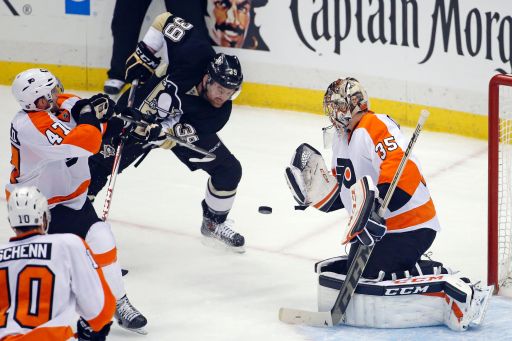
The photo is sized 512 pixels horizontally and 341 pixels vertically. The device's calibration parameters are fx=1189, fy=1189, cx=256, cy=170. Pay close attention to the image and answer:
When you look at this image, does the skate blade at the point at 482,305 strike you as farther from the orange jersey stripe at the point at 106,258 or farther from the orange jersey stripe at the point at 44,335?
the orange jersey stripe at the point at 44,335

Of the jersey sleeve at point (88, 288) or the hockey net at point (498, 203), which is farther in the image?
the hockey net at point (498, 203)

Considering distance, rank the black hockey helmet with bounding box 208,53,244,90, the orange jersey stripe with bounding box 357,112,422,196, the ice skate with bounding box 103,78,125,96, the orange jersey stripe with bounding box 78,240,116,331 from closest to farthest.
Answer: the orange jersey stripe with bounding box 78,240,116,331, the orange jersey stripe with bounding box 357,112,422,196, the black hockey helmet with bounding box 208,53,244,90, the ice skate with bounding box 103,78,125,96

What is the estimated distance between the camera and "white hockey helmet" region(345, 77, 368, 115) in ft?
14.5

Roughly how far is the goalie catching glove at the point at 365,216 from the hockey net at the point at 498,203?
2.62 ft

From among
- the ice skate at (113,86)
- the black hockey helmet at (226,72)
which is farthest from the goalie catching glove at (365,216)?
the ice skate at (113,86)

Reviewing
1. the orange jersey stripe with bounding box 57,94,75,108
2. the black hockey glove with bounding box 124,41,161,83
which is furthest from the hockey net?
the orange jersey stripe with bounding box 57,94,75,108

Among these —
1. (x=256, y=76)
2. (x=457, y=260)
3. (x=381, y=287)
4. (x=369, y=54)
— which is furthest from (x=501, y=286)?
(x=256, y=76)

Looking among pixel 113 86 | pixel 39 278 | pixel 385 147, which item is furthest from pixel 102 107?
pixel 113 86

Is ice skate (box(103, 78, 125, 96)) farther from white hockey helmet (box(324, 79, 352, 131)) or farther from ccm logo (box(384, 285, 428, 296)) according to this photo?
ccm logo (box(384, 285, 428, 296))

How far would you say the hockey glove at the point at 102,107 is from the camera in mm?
4398

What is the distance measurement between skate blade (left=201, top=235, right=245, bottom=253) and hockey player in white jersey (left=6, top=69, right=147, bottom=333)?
3.42 ft

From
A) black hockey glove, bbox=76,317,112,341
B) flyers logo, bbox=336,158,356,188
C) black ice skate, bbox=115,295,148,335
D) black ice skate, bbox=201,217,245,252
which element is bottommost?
black ice skate, bbox=115,295,148,335

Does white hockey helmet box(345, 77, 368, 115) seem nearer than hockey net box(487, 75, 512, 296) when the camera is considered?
Yes

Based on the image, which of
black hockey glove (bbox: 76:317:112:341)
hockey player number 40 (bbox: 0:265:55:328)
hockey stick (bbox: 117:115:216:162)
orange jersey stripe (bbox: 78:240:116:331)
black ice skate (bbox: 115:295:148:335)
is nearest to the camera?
hockey player number 40 (bbox: 0:265:55:328)
